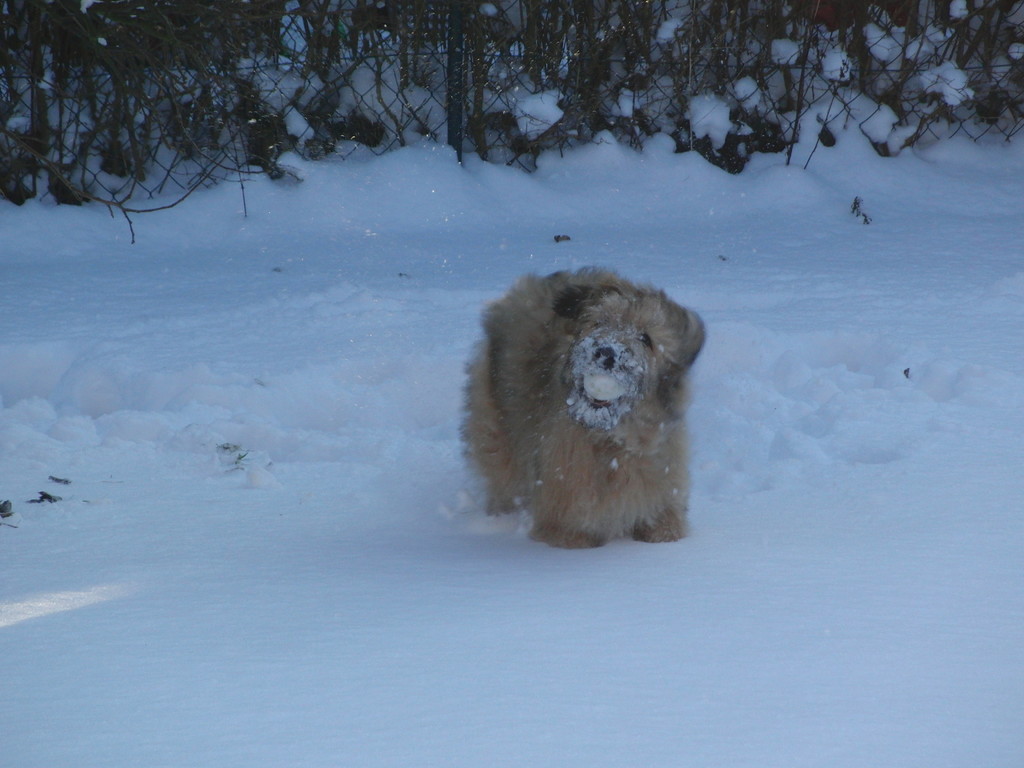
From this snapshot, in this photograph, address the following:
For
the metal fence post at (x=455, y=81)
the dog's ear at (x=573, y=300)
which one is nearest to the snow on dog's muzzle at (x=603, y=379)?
the dog's ear at (x=573, y=300)

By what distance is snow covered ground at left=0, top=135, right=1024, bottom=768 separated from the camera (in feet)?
6.13

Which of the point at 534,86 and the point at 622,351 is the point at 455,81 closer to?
the point at 534,86

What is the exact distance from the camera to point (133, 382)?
13.4 feet

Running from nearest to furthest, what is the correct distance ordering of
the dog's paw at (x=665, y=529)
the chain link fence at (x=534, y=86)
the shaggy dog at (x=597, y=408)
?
the shaggy dog at (x=597, y=408) → the dog's paw at (x=665, y=529) → the chain link fence at (x=534, y=86)

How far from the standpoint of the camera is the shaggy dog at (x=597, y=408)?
9.34 feet

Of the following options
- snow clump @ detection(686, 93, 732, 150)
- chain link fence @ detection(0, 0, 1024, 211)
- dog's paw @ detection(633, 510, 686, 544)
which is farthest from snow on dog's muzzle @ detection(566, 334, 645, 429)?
snow clump @ detection(686, 93, 732, 150)

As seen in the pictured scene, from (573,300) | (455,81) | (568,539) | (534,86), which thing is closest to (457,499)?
(568,539)

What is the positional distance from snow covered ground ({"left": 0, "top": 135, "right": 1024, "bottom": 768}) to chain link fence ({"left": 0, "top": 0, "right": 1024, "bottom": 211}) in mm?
433

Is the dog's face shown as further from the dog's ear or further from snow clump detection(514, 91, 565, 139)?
snow clump detection(514, 91, 565, 139)

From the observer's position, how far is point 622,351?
276 cm

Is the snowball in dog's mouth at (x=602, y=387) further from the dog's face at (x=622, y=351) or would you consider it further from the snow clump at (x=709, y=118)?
the snow clump at (x=709, y=118)

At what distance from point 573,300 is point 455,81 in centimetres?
440

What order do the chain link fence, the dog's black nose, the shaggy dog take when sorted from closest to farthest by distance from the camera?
the dog's black nose < the shaggy dog < the chain link fence

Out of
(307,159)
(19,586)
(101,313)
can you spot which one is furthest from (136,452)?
(307,159)
